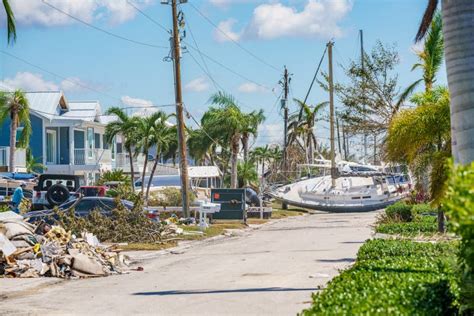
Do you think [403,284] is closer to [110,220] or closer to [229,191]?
[110,220]

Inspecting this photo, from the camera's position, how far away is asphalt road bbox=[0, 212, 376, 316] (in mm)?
14070

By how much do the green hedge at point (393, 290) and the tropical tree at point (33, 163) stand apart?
48653 mm

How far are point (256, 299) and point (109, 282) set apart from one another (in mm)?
5007

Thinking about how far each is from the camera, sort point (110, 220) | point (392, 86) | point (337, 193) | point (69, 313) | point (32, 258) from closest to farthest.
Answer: point (69, 313)
point (32, 258)
point (110, 220)
point (392, 86)
point (337, 193)

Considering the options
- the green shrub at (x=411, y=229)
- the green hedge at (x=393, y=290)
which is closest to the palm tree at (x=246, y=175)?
the green shrub at (x=411, y=229)

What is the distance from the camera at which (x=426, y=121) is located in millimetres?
24500

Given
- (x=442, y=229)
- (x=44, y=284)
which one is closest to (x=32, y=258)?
(x=44, y=284)

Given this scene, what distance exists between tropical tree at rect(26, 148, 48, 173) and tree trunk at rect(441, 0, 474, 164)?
157 ft

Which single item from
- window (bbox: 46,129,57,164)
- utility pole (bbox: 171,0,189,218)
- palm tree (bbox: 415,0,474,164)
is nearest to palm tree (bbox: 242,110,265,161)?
window (bbox: 46,129,57,164)

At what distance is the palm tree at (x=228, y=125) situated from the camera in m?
57.2

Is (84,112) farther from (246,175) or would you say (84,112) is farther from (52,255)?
(52,255)

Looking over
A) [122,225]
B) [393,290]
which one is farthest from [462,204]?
[122,225]

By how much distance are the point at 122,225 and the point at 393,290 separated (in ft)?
67.5

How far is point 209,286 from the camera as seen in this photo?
17.0 m
